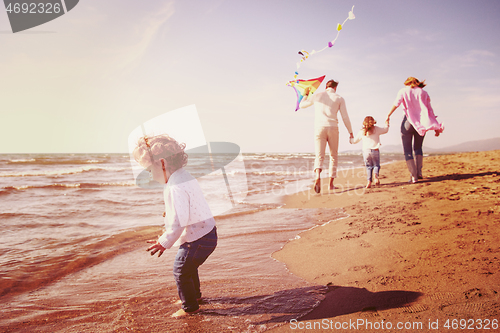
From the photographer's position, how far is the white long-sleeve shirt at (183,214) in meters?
2.06

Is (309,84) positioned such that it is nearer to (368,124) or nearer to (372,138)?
(368,124)

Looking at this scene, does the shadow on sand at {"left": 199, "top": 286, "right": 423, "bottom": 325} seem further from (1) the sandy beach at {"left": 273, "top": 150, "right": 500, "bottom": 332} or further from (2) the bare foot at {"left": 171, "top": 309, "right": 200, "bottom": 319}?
(2) the bare foot at {"left": 171, "top": 309, "right": 200, "bottom": 319}

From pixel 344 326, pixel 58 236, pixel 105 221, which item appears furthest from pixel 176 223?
pixel 105 221

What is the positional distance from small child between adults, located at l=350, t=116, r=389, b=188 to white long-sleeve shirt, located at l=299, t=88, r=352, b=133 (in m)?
1.05

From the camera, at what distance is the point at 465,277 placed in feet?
6.18

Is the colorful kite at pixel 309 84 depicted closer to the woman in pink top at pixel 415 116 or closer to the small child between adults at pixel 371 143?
the small child between adults at pixel 371 143

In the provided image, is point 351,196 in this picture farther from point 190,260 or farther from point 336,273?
point 190,260

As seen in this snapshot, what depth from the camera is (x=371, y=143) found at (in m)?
6.78

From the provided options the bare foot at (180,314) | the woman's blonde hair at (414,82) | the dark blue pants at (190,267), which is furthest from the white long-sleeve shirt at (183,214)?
the woman's blonde hair at (414,82)

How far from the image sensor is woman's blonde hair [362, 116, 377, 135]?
22.2ft

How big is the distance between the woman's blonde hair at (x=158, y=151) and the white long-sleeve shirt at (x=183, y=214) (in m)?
0.13

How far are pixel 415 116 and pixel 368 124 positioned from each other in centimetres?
117

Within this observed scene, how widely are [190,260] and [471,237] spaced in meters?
2.44

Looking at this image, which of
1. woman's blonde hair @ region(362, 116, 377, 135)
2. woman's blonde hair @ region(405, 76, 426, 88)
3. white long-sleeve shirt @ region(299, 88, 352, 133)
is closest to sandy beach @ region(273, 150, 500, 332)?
white long-sleeve shirt @ region(299, 88, 352, 133)
